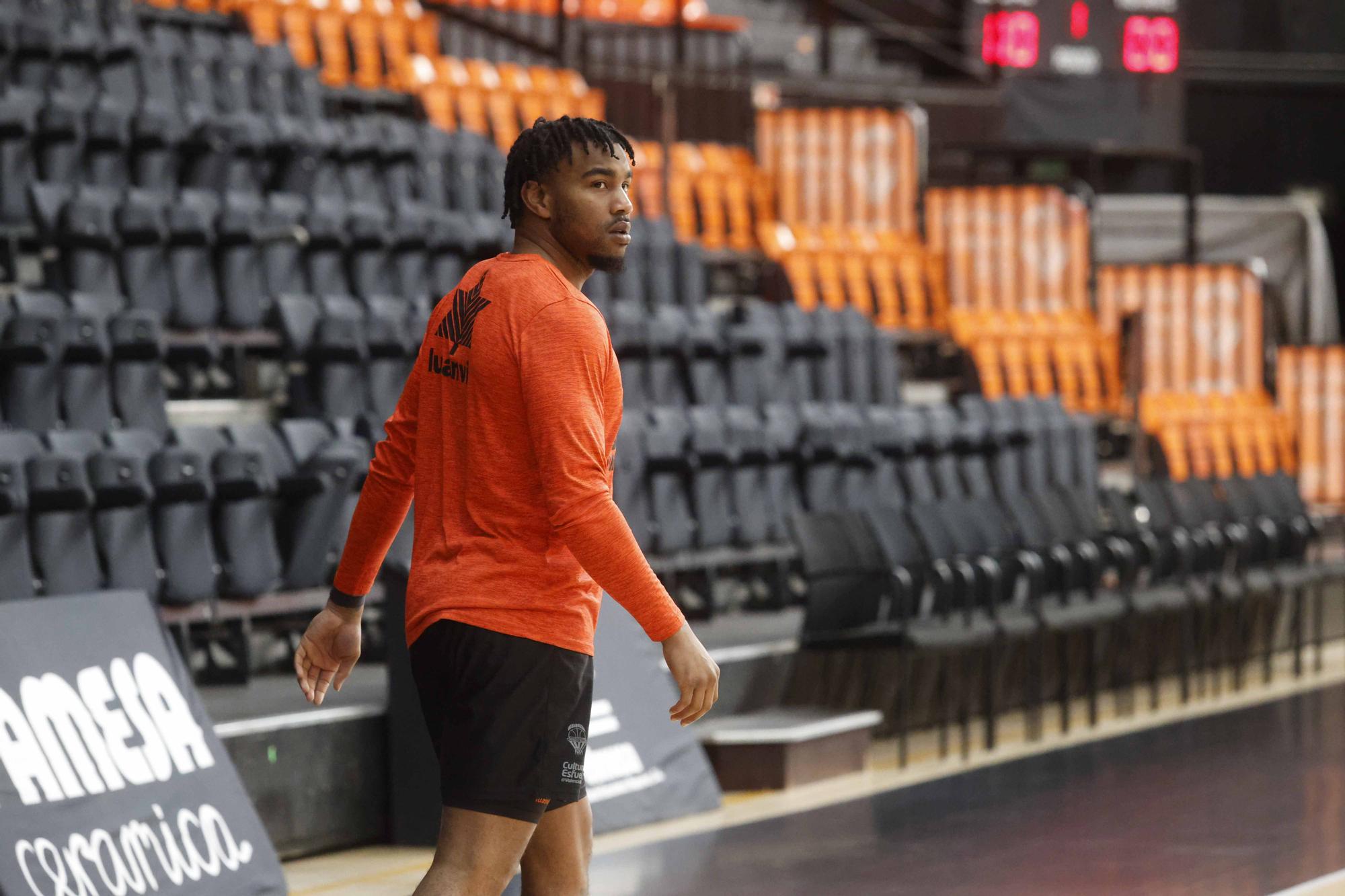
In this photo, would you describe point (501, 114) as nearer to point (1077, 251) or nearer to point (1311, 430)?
point (1077, 251)

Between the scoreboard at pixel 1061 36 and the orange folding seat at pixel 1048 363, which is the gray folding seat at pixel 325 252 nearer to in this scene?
the orange folding seat at pixel 1048 363

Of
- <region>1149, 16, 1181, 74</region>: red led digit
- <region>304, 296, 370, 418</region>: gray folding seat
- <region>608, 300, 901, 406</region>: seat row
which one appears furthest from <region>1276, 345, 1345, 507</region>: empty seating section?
<region>304, 296, 370, 418</region>: gray folding seat

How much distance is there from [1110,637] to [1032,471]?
1172 mm

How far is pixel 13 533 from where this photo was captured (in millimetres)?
4301

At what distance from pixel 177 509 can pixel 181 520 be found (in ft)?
0.09

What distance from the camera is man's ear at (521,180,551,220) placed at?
194 cm

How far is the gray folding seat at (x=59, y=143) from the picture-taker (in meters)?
6.09

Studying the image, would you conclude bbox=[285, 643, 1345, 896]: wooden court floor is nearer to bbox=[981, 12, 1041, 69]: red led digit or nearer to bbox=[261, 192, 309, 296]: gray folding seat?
bbox=[261, 192, 309, 296]: gray folding seat

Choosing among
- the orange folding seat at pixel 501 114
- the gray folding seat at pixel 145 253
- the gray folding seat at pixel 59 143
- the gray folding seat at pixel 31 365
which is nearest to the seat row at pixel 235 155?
the gray folding seat at pixel 59 143

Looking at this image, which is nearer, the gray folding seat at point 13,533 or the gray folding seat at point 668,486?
the gray folding seat at point 13,533

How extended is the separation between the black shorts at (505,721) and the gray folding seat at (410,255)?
4782mm

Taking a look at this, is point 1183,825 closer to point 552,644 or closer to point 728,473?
point 728,473

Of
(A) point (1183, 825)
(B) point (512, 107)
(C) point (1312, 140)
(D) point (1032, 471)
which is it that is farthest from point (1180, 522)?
(C) point (1312, 140)

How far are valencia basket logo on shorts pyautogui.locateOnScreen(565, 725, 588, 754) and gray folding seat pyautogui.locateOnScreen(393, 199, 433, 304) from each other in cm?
478
